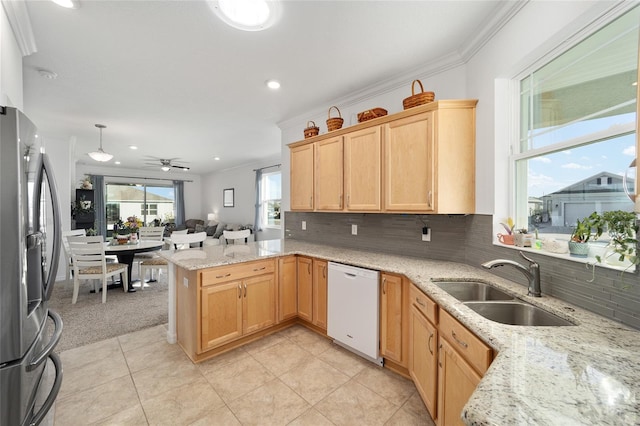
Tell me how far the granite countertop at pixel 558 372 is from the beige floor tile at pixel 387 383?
0.92 metres

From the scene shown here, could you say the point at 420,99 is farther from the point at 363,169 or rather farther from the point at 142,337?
the point at 142,337

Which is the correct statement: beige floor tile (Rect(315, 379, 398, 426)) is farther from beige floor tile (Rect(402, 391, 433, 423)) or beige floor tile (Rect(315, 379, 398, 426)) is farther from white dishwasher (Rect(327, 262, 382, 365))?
white dishwasher (Rect(327, 262, 382, 365))

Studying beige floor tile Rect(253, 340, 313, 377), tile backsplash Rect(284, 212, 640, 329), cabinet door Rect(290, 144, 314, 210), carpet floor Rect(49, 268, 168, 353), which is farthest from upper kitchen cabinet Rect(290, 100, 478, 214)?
carpet floor Rect(49, 268, 168, 353)

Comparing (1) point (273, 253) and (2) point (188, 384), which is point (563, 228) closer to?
(1) point (273, 253)

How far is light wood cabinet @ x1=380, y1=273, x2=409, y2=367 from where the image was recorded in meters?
2.11

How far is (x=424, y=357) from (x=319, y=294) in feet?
4.04

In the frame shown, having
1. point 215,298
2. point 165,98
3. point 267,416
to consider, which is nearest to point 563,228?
point 267,416

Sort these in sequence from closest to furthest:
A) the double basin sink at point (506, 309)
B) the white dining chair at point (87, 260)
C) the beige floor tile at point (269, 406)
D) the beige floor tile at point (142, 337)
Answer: the double basin sink at point (506, 309) → the beige floor tile at point (269, 406) → the beige floor tile at point (142, 337) → the white dining chair at point (87, 260)

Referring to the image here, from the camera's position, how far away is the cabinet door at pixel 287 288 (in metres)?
2.87

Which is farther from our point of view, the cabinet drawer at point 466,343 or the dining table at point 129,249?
the dining table at point 129,249

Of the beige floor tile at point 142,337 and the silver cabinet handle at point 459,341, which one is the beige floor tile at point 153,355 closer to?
the beige floor tile at point 142,337

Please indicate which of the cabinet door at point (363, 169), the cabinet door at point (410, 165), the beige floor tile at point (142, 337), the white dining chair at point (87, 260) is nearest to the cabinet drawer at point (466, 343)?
the cabinet door at point (410, 165)

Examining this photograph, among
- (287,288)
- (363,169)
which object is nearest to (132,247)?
(287,288)

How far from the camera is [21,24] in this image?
1852mm
